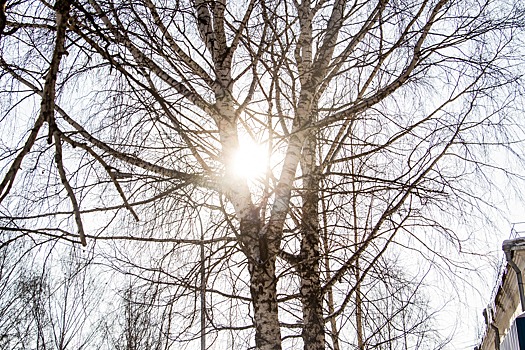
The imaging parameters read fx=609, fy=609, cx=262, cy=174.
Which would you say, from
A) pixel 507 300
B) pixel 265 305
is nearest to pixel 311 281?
pixel 265 305

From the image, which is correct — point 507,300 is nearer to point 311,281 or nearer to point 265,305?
point 311,281

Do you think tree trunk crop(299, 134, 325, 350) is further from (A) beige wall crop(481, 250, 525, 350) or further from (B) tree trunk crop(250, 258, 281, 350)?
(A) beige wall crop(481, 250, 525, 350)

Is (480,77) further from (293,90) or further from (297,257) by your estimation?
(297,257)

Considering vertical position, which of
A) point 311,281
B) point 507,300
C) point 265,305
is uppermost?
point 507,300

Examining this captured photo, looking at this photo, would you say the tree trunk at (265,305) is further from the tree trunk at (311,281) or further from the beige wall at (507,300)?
the beige wall at (507,300)

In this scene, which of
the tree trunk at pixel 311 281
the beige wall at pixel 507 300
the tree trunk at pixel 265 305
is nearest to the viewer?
the tree trunk at pixel 265 305

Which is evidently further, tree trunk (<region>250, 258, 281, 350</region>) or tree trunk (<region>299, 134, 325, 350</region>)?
tree trunk (<region>299, 134, 325, 350</region>)

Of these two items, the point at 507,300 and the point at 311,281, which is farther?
the point at 507,300

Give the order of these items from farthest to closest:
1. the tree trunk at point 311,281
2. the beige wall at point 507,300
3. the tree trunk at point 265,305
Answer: the beige wall at point 507,300
the tree trunk at point 311,281
the tree trunk at point 265,305

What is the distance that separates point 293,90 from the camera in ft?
14.1

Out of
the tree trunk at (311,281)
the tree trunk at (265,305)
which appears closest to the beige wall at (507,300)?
the tree trunk at (311,281)

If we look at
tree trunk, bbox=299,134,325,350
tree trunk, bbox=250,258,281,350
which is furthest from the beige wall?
tree trunk, bbox=250,258,281,350

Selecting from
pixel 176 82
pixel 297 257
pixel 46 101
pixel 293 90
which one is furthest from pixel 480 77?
pixel 46 101

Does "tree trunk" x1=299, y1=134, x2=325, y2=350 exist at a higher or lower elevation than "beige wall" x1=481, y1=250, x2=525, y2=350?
lower
